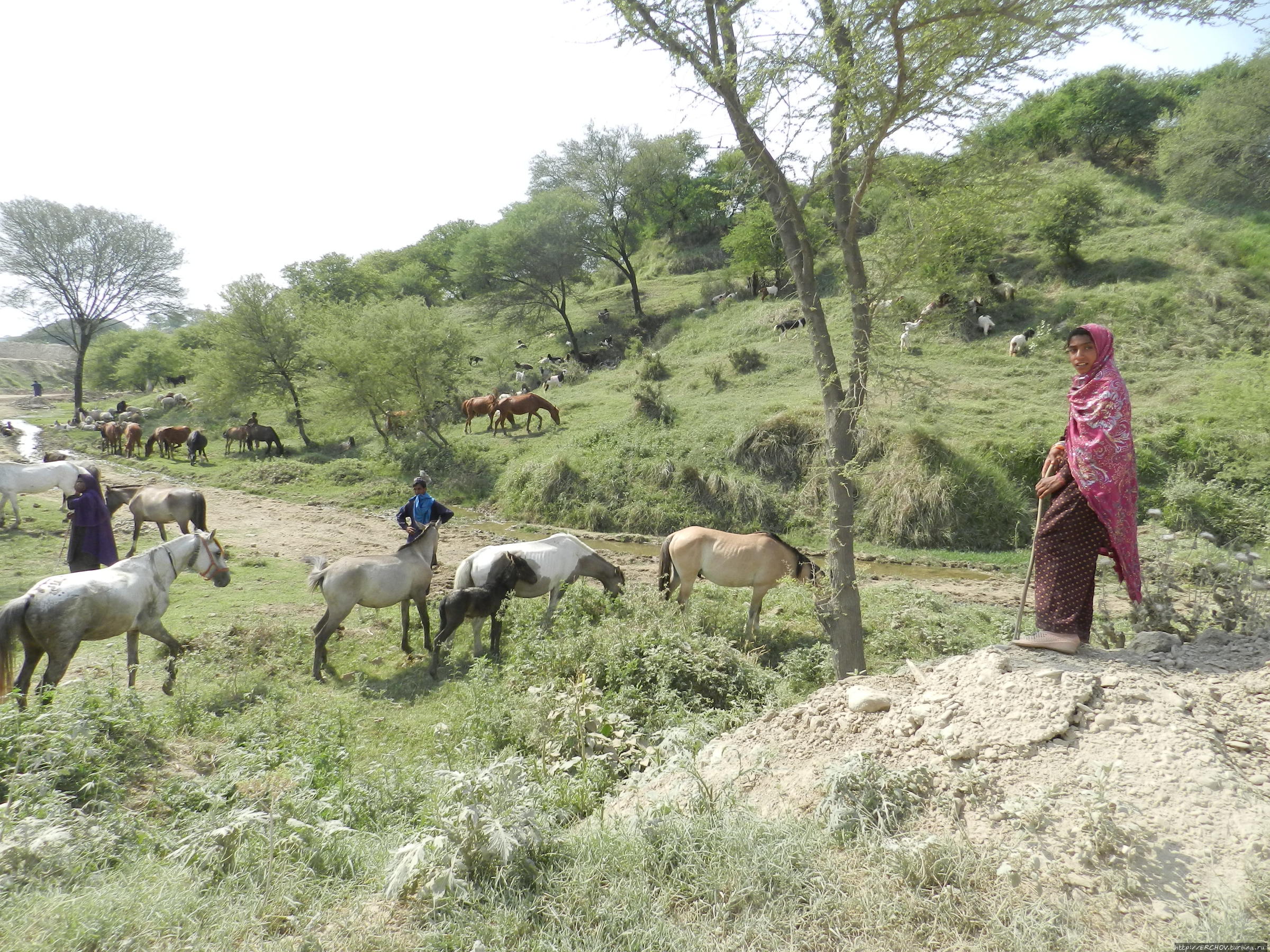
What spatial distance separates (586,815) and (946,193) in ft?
19.5

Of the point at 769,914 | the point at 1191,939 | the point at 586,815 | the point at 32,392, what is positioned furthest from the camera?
the point at 32,392

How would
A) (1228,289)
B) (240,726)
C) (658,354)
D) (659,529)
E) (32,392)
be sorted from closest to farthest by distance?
(240,726) < (659,529) < (1228,289) < (658,354) < (32,392)

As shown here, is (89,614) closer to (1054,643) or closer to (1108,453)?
(1054,643)

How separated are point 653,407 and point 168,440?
2142cm

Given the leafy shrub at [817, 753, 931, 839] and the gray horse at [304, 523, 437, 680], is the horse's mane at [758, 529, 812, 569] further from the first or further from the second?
the leafy shrub at [817, 753, 931, 839]

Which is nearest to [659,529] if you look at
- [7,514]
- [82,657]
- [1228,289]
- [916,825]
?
[82,657]

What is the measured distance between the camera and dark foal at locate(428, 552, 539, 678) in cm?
752

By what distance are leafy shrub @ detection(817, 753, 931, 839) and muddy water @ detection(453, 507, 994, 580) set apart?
8.03m

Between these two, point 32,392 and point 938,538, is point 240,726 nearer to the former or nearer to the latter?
point 938,538

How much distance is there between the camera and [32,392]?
1868 inches

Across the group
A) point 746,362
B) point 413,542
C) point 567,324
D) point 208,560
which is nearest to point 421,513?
point 413,542

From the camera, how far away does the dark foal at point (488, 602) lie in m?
7.52

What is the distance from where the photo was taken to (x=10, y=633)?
541cm

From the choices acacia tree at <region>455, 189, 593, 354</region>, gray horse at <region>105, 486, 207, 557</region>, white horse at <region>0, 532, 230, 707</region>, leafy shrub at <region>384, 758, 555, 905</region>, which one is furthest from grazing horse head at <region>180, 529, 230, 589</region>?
acacia tree at <region>455, 189, 593, 354</region>
